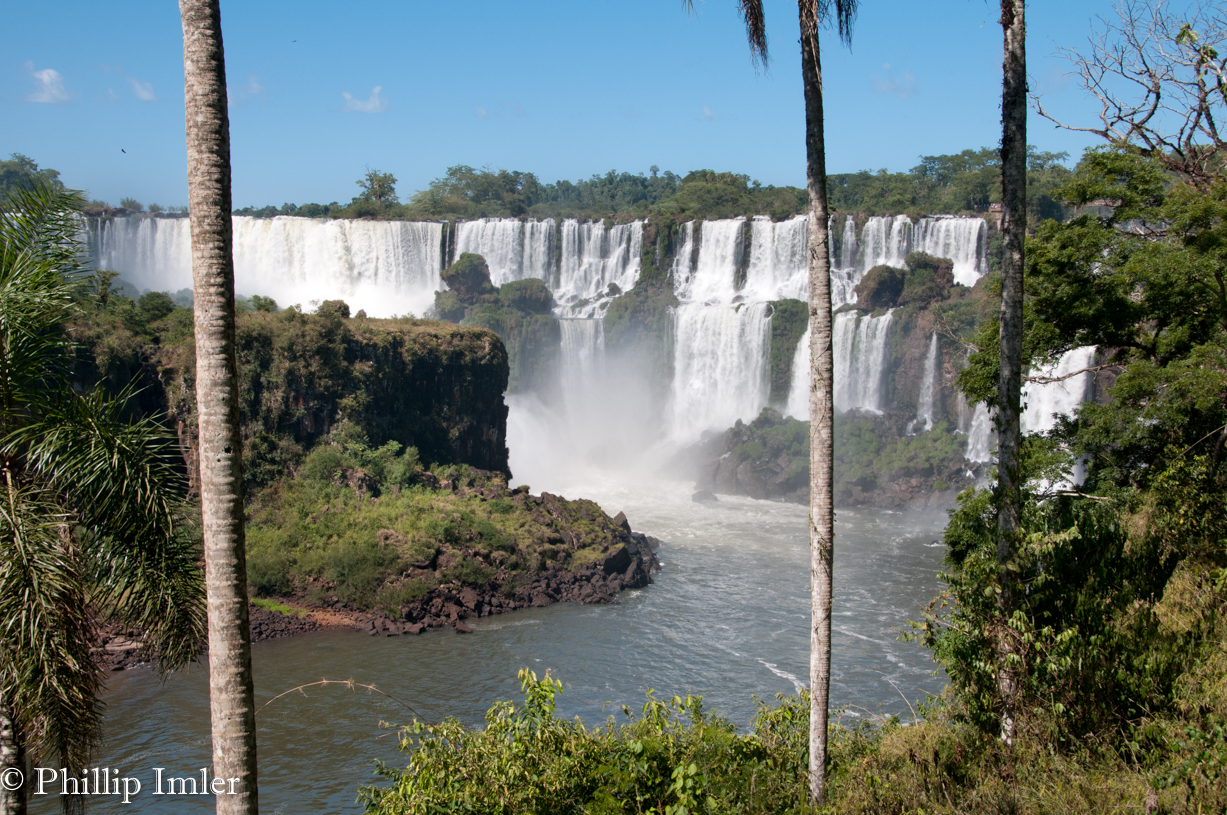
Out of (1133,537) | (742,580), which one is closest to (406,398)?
(742,580)

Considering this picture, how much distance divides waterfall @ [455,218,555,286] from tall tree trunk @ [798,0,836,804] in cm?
4542

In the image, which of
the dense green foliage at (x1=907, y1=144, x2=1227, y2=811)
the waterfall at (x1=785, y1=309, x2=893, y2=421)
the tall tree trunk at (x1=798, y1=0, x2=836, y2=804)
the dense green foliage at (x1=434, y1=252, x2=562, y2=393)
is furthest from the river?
the dense green foliage at (x1=434, y1=252, x2=562, y2=393)

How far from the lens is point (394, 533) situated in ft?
78.8

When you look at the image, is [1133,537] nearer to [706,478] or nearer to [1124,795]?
[1124,795]

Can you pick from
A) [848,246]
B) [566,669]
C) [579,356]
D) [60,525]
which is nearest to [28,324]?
[60,525]

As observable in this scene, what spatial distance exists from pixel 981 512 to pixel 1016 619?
19.0ft

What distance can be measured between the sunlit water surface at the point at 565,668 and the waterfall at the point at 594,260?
84.2 feet

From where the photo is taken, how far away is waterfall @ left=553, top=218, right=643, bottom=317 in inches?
1977

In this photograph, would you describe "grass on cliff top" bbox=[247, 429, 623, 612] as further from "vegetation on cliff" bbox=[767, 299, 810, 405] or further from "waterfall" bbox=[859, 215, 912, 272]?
"waterfall" bbox=[859, 215, 912, 272]

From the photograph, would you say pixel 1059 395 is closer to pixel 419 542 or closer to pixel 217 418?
pixel 419 542

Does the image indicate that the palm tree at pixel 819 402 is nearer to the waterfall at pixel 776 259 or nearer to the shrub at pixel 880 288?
the shrub at pixel 880 288

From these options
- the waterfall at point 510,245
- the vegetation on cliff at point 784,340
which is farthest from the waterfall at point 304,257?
the vegetation on cliff at point 784,340

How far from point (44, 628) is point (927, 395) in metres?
38.8

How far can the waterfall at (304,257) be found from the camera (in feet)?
Result: 155
